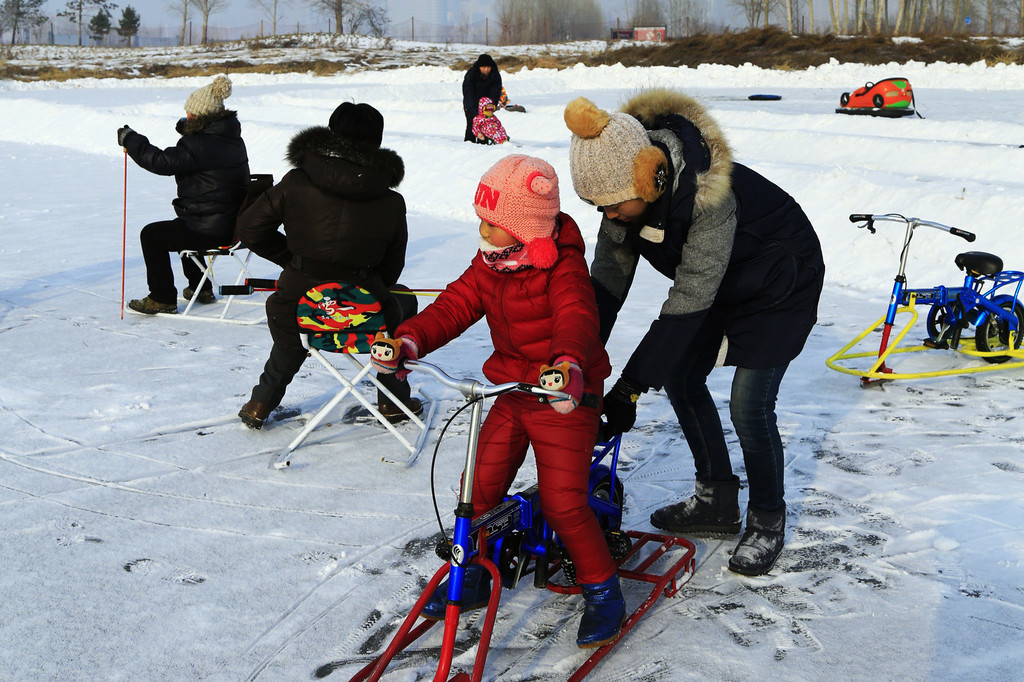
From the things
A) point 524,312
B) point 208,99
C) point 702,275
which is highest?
point 208,99

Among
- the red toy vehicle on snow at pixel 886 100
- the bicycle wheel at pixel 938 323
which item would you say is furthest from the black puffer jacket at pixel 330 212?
the red toy vehicle on snow at pixel 886 100

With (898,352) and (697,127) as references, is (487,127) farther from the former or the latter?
(697,127)

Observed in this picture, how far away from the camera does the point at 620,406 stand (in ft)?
9.82

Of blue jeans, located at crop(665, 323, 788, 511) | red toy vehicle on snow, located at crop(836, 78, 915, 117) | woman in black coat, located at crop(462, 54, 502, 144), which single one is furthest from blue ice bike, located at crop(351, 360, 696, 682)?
red toy vehicle on snow, located at crop(836, 78, 915, 117)

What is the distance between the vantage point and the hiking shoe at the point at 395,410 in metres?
5.06

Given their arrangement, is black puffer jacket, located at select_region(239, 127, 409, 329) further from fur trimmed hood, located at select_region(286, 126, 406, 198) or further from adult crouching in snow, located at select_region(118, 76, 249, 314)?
adult crouching in snow, located at select_region(118, 76, 249, 314)

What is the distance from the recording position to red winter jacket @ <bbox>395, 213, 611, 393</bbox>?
2779mm

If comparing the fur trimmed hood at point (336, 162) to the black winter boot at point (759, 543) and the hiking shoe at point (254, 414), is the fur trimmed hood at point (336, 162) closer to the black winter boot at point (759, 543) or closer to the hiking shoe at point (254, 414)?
the hiking shoe at point (254, 414)

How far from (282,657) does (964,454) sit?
11.6 ft

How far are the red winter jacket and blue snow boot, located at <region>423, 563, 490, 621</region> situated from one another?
2.12ft

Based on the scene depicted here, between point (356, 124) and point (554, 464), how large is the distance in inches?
94.4

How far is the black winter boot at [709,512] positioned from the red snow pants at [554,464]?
2.84 ft

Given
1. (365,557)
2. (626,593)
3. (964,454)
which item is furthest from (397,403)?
(964,454)

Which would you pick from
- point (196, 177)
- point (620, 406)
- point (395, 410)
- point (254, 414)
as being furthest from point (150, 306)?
point (620, 406)
